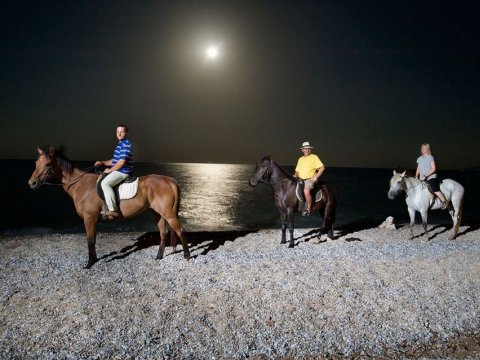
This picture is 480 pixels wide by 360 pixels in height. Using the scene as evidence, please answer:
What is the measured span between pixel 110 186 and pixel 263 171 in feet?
15.2

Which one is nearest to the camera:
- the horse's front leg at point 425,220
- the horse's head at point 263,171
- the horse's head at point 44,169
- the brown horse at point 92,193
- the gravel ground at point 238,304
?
the gravel ground at point 238,304

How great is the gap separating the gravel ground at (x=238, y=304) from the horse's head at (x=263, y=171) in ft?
7.64

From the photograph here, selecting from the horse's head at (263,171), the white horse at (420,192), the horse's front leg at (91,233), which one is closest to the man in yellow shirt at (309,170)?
the horse's head at (263,171)

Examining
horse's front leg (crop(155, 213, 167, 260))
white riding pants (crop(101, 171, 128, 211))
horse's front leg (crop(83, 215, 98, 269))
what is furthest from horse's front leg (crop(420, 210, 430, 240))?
horse's front leg (crop(83, 215, 98, 269))

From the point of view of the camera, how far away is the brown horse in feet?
22.7

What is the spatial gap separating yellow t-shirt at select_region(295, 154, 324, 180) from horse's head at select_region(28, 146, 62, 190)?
6922 mm

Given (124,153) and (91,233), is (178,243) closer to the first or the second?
(91,233)

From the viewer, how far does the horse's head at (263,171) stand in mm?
9352

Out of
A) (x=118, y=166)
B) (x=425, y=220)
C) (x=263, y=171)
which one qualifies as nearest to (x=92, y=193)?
(x=118, y=166)

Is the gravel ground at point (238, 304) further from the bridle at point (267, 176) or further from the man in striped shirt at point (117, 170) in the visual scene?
the bridle at point (267, 176)

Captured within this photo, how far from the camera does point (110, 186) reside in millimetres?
6855

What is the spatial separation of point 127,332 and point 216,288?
1993mm

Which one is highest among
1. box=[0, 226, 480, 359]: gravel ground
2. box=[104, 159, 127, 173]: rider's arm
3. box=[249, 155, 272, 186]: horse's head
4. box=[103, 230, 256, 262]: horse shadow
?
box=[104, 159, 127, 173]: rider's arm

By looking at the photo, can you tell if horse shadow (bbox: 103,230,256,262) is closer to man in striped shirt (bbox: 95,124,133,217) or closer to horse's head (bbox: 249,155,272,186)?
man in striped shirt (bbox: 95,124,133,217)
